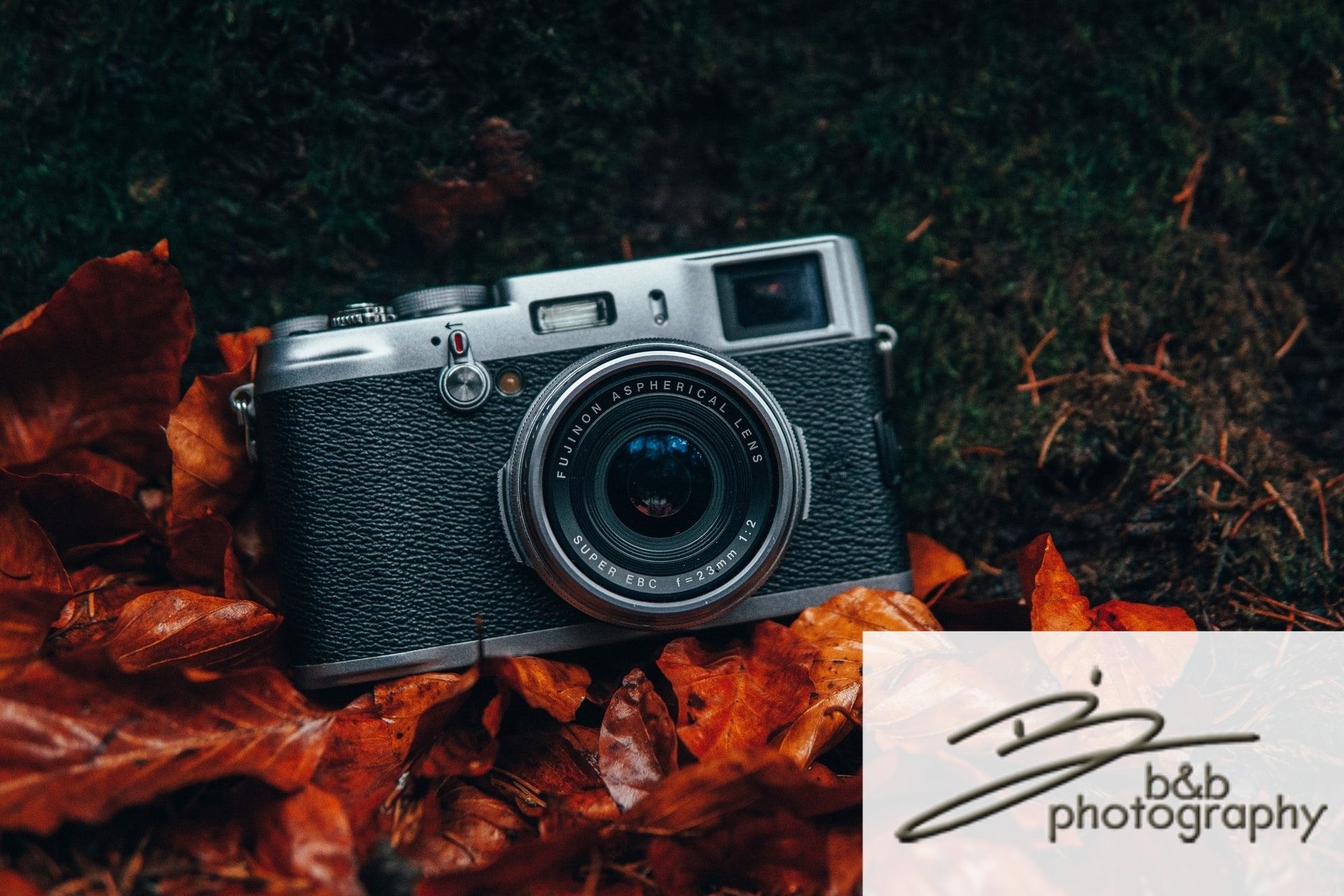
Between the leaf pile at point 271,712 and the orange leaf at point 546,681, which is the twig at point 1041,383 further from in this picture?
the orange leaf at point 546,681

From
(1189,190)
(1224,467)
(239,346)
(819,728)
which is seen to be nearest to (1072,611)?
(819,728)

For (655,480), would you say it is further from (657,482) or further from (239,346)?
(239,346)

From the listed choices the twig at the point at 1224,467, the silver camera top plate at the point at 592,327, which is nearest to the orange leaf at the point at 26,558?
the silver camera top plate at the point at 592,327

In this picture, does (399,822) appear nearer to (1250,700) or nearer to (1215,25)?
(1250,700)

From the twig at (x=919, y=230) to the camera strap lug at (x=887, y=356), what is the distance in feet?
0.50

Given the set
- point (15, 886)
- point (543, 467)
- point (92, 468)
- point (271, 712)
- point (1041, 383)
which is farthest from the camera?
point (1041, 383)

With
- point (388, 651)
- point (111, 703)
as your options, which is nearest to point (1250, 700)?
point (388, 651)

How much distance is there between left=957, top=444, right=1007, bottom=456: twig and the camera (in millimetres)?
1013

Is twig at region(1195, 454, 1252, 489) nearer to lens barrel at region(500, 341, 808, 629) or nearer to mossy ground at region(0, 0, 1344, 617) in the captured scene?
mossy ground at region(0, 0, 1344, 617)

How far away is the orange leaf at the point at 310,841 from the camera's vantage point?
1.93 feet

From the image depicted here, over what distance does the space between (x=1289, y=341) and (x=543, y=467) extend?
2.69 feet

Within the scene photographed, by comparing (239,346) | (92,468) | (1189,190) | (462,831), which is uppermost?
(1189,190)

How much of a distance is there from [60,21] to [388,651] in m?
0.73

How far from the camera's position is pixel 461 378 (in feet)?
2.68
